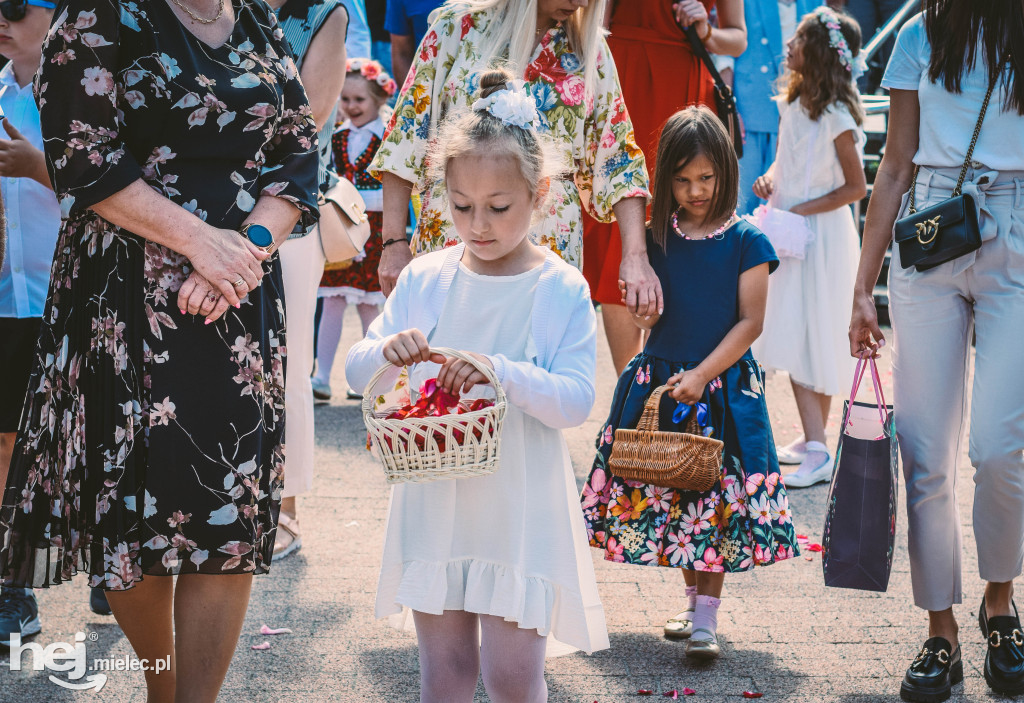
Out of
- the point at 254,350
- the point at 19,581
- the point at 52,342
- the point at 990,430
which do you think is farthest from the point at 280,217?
the point at 990,430

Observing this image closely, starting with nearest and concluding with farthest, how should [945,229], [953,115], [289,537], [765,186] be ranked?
[945,229]
[953,115]
[289,537]
[765,186]

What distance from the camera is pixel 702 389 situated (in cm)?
358

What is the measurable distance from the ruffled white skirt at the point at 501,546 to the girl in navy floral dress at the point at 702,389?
1.00m

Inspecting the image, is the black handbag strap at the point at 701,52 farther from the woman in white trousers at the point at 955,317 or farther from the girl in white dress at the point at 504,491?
the girl in white dress at the point at 504,491

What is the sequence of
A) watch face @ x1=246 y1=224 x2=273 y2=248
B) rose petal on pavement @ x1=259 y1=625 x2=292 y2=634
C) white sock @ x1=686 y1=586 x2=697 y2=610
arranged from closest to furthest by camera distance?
watch face @ x1=246 y1=224 x2=273 y2=248 → rose petal on pavement @ x1=259 y1=625 x2=292 y2=634 → white sock @ x1=686 y1=586 x2=697 y2=610

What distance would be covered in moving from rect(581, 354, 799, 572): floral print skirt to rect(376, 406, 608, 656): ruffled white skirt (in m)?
0.97

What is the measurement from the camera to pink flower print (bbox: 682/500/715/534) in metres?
3.54

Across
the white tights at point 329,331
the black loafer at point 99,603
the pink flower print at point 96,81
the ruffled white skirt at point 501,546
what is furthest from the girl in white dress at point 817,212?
the pink flower print at point 96,81

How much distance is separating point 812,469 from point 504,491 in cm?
313

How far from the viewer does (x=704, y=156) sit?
12.0 ft

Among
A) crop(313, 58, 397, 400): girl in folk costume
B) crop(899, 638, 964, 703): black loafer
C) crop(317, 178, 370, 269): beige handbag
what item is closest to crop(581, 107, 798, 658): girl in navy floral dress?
crop(899, 638, 964, 703): black loafer

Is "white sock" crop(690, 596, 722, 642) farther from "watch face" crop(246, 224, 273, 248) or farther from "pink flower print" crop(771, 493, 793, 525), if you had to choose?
"watch face" crop(246, 224, 273, 248)

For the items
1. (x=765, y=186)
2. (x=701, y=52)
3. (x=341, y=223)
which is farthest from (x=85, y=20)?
(x=765, y=186)

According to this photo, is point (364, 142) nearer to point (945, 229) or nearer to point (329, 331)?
point (329, 331)
